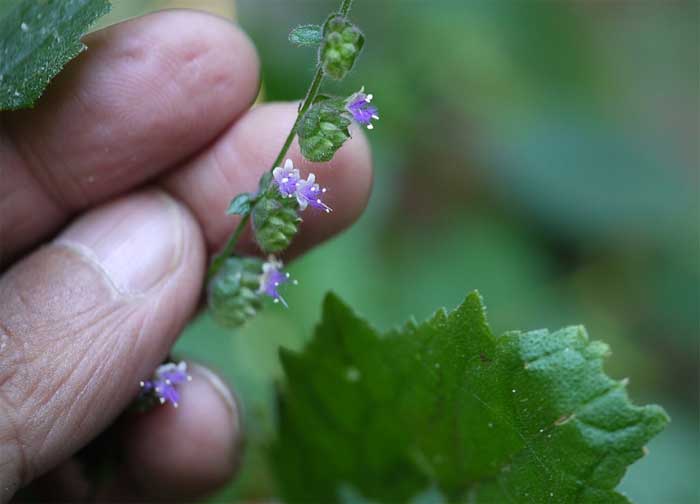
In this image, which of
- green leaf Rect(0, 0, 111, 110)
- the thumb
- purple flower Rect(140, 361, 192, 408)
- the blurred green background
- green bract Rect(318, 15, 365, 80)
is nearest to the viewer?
green bract Rect(318, 15, 365, 80)

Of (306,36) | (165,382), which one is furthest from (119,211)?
→ (306,36)

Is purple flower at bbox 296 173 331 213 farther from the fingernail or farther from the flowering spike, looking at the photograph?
the fingernail

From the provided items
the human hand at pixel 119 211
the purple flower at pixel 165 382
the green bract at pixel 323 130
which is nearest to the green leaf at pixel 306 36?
the green bract at pixel 323 130

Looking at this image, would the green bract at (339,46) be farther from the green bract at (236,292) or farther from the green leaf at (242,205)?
the green bract at (236,292)

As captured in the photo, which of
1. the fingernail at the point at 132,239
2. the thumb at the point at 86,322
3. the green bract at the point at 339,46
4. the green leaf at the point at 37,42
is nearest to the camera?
the green bract at the point at 339,46

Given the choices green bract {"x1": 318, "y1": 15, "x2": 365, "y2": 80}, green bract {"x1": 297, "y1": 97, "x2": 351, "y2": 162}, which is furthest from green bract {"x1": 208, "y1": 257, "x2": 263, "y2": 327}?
green bract {"x1": 318, "y1": 15, "x2": 365, "y2": 80}

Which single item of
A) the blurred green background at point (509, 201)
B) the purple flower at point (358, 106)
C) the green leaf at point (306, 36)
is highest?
the green leaf at point (306, 36)
